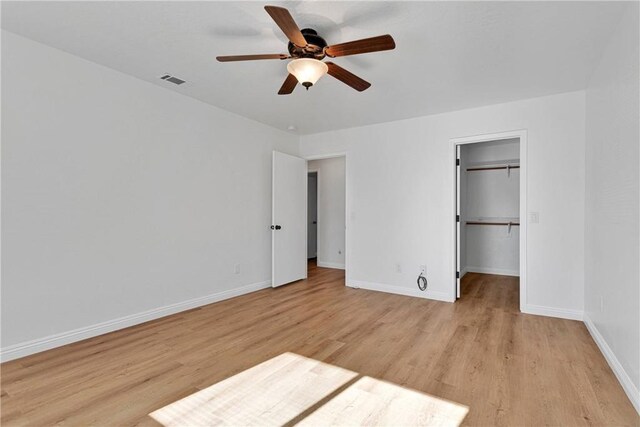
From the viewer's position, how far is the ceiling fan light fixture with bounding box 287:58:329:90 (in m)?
2.24

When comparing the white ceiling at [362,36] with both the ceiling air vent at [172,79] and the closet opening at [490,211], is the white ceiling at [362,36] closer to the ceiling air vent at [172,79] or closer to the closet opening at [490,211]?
the ceiling air vent at [172,79]

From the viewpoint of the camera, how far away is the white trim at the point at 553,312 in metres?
3.48

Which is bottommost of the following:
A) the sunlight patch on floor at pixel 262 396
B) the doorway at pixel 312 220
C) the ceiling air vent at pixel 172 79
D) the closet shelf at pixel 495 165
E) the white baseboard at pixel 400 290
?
the sunlight patch on floor at pixel 262 396

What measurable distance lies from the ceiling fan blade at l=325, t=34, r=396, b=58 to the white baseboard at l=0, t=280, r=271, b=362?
10.3 ft

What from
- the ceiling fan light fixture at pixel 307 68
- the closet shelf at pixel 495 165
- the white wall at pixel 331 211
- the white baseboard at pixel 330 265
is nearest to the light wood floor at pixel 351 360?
the ceiling fan light fixture at pixel 307 68

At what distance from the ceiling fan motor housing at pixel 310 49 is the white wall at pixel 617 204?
1.97 meters

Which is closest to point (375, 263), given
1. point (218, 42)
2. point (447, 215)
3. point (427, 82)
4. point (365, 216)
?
point (365, 216)

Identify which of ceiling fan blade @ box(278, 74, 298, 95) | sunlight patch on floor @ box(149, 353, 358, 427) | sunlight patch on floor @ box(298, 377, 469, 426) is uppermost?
ceiling fan blade @ box(278, 74, 298, 95)

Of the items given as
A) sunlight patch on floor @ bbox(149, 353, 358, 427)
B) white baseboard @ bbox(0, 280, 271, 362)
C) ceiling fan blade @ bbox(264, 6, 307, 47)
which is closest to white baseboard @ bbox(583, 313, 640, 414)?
sunlight patch on floor @ bbox(149, 353, 358, 427)

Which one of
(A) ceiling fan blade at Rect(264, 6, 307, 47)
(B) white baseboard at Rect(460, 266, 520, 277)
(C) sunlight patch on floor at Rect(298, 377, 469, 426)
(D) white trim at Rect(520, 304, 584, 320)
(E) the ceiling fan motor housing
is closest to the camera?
(A) ceiling fan blade at Rect(264, 6, 307, 47)

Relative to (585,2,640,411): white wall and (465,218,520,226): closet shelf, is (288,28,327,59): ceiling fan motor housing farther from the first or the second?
(465,218,520,226): closet shelf

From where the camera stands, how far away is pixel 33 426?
5.73 feet

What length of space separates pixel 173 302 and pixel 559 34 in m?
4.42

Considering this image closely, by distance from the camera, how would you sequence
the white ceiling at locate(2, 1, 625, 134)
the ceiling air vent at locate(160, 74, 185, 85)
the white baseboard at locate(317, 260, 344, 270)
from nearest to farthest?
the white ceiling at locate(2, 1, 625, 134), the ceiling air vent at locate(160, 74, 185, 85), the white baseboard at locate(317, 260, 344, 270)
